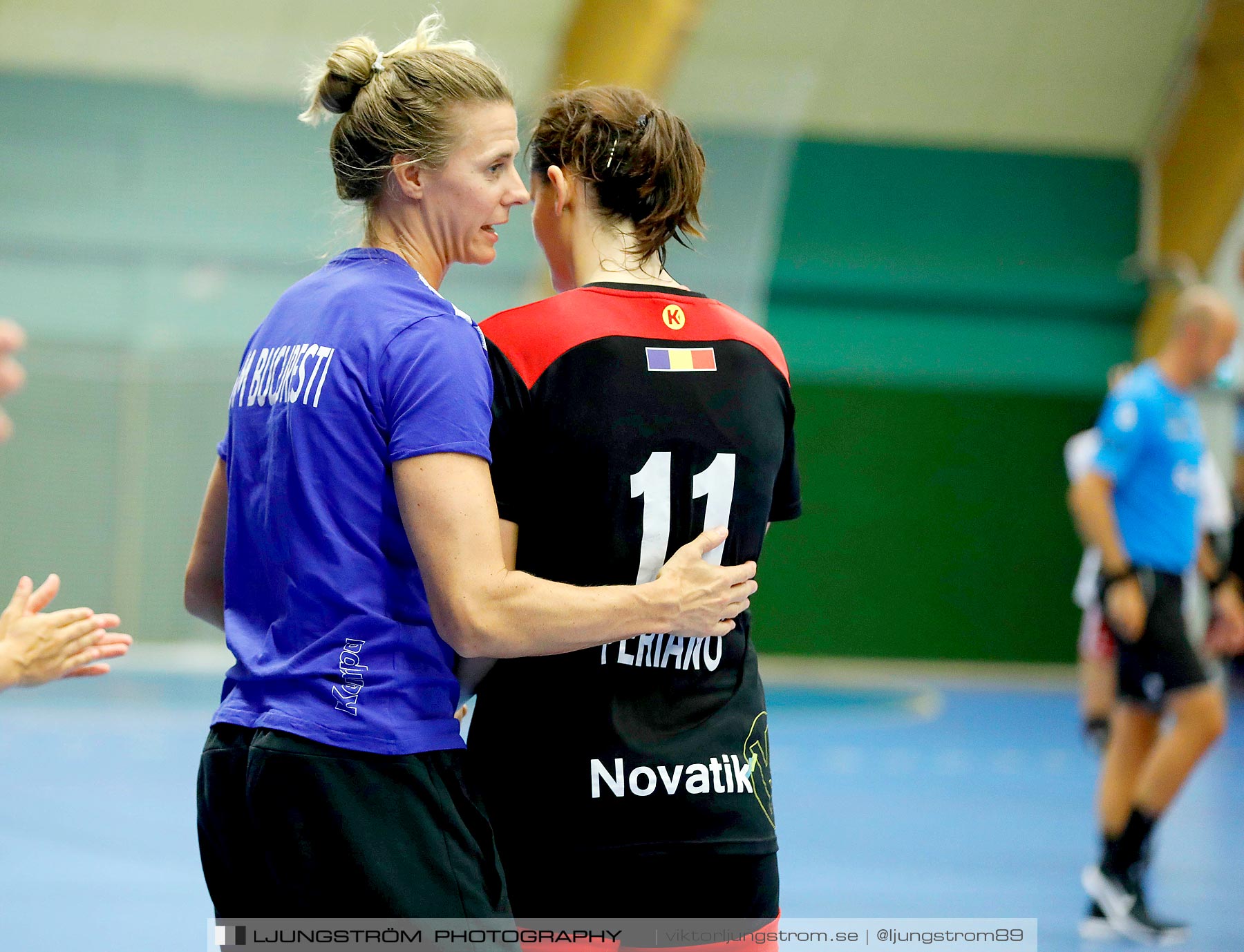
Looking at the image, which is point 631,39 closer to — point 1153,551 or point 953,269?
point 953,269

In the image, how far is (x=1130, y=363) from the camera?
1259 centimetres

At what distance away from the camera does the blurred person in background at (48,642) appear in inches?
75.7

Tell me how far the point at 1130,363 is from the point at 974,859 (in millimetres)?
8614

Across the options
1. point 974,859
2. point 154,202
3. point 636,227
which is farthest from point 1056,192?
point 636,227

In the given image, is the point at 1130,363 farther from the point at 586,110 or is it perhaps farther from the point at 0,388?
the point at 0,388

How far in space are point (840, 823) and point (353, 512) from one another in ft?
15.0

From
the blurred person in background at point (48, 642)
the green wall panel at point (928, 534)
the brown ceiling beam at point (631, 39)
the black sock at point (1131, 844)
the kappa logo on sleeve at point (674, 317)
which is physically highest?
the brown ceiling beam at point (631, 39)

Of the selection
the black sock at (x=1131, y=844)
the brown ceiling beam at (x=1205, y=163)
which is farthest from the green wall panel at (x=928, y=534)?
the black sock at (x=1131, y=844)

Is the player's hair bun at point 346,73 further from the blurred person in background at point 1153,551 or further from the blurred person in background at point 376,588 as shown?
the blurred person in background at point 1153,551

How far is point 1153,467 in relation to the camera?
4.56 m

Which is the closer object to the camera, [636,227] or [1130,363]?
[636,227]

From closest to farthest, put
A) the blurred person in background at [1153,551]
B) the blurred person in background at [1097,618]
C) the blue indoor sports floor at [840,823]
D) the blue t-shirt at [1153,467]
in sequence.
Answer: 1. the blue indoor sports floor at [840,823]
2. the blurred person in background at [1153,551]
3. the blue t-shirt at [1153,467]
4. the blurred person in background at [1097,618]

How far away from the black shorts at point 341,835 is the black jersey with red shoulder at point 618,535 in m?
0.19

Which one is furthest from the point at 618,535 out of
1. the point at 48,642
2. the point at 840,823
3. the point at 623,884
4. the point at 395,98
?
the point at 840,823
